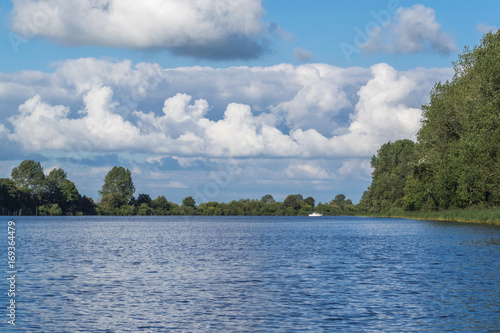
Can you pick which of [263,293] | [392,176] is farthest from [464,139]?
[392,176]

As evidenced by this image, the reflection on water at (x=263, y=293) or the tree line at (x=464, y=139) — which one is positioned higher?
the tree line at (x=464, y=139)

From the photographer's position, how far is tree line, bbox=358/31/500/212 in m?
82.9

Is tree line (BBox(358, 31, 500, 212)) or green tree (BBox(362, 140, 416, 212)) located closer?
tree line (BBox(358, 31, 500, 212))

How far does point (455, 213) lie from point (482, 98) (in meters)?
27.6

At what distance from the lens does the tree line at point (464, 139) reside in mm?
82875

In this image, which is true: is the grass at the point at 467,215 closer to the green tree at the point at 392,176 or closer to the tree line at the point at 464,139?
the tree line at the point at 464,139

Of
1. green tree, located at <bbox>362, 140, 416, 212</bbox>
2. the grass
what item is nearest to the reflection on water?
the grass

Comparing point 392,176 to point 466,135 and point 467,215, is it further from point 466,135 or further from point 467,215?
point 466,135

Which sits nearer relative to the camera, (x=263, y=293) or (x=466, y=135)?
(x=263, y=293)

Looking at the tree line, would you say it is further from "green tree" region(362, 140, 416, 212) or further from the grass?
"green tree" region(362, 140, 416, 212)

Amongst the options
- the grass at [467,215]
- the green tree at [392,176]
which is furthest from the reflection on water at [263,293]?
the green tree at [392,176]

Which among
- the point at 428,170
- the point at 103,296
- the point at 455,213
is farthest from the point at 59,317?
the point at 428,170

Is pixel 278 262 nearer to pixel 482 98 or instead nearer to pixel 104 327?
pixel 104 327

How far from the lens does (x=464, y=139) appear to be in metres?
89.6
